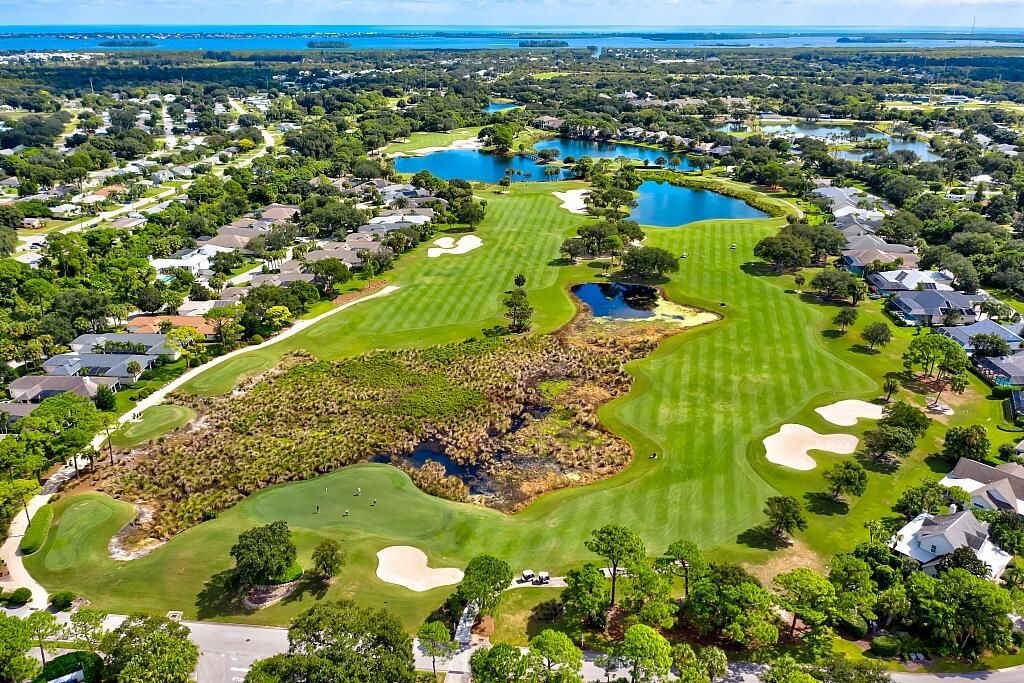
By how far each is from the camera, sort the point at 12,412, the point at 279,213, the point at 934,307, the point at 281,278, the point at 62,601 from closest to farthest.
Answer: the point at 62,601 < the point at 12,412 < the point at 934,307 < the point at 281,278 < the point at 279,213

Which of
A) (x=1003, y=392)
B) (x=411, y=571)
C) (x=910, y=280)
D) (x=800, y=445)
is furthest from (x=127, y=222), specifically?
(x=1003, y=392)

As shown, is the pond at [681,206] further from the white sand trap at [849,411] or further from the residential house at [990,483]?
the residential house at [990,483]

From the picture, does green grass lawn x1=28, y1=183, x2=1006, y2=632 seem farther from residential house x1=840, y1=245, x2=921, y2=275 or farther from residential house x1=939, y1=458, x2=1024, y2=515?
residential house x1=840, y1=245, x2=921, y2=275

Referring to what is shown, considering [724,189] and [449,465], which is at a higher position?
[724,189]

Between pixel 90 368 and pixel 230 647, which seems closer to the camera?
pixel 230 647

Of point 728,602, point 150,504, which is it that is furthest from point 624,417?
point 150,504

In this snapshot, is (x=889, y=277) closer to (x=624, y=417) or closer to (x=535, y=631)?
(x=624, y=417)

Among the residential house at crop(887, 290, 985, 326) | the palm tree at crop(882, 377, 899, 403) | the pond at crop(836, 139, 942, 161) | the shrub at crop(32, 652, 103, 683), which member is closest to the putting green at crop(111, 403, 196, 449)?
the shrub at crop(32, 652, 103, 683)

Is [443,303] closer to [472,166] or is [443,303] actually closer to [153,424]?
[153,424]
